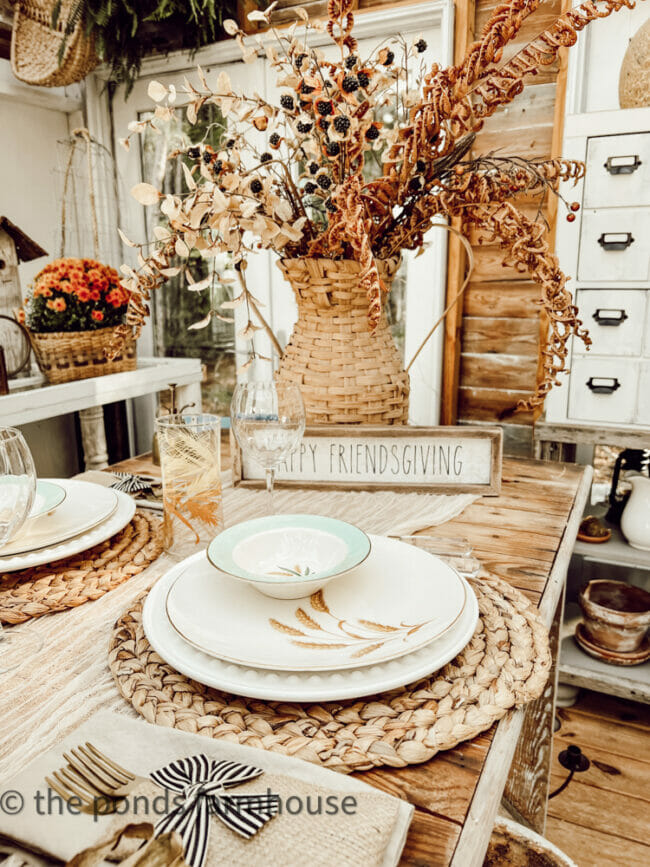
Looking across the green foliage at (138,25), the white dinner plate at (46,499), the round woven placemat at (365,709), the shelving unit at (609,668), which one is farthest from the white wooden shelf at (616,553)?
the green foliage at (138,25)

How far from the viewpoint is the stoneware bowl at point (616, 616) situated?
1584 millimetres

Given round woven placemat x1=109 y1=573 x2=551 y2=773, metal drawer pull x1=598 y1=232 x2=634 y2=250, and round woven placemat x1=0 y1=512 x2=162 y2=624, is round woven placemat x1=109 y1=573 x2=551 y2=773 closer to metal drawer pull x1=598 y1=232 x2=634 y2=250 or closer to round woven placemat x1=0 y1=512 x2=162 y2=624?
round woven placemat x1=0 y1=512 x2=162 y2=624

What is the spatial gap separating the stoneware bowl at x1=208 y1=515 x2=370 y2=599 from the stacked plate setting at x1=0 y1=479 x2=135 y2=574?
0.20 meters

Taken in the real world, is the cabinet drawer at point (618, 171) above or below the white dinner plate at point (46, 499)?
above

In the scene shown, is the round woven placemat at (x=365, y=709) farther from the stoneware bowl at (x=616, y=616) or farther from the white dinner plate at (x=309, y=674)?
the stoneware bowl at (x=616, y=616)

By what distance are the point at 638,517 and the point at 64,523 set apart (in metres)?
1.45

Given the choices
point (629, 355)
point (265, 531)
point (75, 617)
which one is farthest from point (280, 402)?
point (629, 355)

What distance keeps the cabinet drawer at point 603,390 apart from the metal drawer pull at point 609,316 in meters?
0.09

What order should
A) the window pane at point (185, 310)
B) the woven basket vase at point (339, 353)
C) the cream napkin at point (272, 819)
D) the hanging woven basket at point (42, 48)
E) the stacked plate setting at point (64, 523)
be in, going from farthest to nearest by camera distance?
the window pane at point (185, 310) → the hanging woven basket at point (42, 48) → the woven basket vase at point (339, 353) → the stacked plate setting at point (64, 523) → the cream napkin at point (272, 819)

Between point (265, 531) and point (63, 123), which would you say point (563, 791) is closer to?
point (265, 531)

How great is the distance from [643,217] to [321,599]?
134 centimetres

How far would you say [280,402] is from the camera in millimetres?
840

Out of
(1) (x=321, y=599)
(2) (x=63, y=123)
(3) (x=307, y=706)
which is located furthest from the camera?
(2) (x=63, y=123)

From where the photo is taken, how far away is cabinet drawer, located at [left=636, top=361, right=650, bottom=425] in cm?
153
